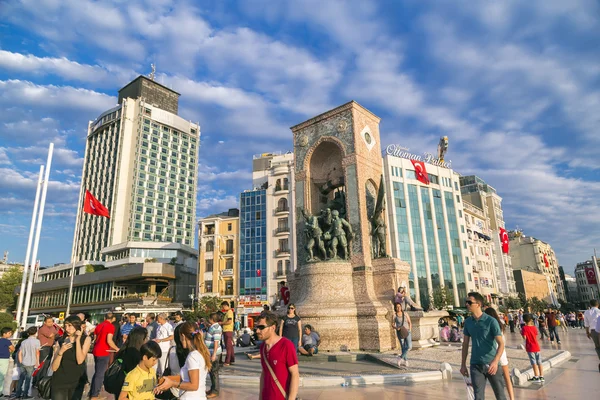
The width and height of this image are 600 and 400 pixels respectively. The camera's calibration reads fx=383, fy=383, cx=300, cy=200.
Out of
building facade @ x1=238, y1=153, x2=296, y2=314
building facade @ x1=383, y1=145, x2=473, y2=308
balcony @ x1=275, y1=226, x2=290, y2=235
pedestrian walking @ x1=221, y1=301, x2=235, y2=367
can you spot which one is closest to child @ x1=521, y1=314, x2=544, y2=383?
pedestrian walking @ x1=221, y1=301, x2=235, y2=367

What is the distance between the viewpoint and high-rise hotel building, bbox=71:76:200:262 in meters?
80.2

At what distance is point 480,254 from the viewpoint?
63.2 meters

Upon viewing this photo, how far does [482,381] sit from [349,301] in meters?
8.68

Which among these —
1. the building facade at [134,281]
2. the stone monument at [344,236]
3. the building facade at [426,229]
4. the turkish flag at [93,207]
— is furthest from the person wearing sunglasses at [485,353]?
the building facade at [134,281]

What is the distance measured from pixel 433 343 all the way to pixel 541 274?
278 feet

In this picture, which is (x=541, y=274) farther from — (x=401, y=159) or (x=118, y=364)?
(x=118, y=364)

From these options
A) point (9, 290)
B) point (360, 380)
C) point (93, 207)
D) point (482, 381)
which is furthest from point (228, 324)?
point (9, 290)

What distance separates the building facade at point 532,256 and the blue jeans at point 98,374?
94769 millimetres

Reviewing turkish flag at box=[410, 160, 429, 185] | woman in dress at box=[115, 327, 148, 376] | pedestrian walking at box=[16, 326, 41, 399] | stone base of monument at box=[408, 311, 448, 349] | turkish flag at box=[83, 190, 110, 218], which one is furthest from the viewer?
turkish flag at box=[410, 160, 429, 185]

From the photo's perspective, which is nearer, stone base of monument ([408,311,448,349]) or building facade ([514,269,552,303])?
stone base of monument ([408,311,448,349])

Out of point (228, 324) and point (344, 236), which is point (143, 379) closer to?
point (228, 324)

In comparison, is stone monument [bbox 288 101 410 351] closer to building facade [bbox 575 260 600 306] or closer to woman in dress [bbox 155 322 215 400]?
woman in dress [bbox 155 322 215 400]

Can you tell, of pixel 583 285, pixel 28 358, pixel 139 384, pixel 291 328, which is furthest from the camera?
pixel 583 285

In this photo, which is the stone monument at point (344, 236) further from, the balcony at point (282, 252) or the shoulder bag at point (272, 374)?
the balcony at point (282, 252)
